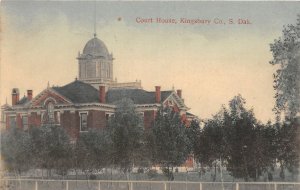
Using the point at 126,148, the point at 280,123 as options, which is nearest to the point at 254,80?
the point at 280,123

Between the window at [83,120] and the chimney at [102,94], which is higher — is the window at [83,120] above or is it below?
below

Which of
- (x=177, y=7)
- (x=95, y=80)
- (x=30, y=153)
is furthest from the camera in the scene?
(x=95, y=80)

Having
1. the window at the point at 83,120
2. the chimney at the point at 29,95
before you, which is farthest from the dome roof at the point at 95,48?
the window at the point at 83,120

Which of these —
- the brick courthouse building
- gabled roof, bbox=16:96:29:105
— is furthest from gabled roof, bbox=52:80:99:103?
gabled roof, bbox=16:96:29:105

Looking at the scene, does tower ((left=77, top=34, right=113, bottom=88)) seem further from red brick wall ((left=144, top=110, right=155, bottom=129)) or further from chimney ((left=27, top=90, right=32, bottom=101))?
chimney ((left=27, top=90, right=32, bottom=101))

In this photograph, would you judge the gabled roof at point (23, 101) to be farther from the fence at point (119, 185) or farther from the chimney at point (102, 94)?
the chimney at point (102, 94)

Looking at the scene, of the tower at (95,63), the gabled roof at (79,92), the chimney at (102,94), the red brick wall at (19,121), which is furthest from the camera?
the chimney at (102,94)

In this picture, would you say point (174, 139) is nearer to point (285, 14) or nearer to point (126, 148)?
point (126, 148)

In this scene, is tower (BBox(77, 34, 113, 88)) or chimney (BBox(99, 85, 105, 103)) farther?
chimney (BBox(99, 85, 105, 103))
